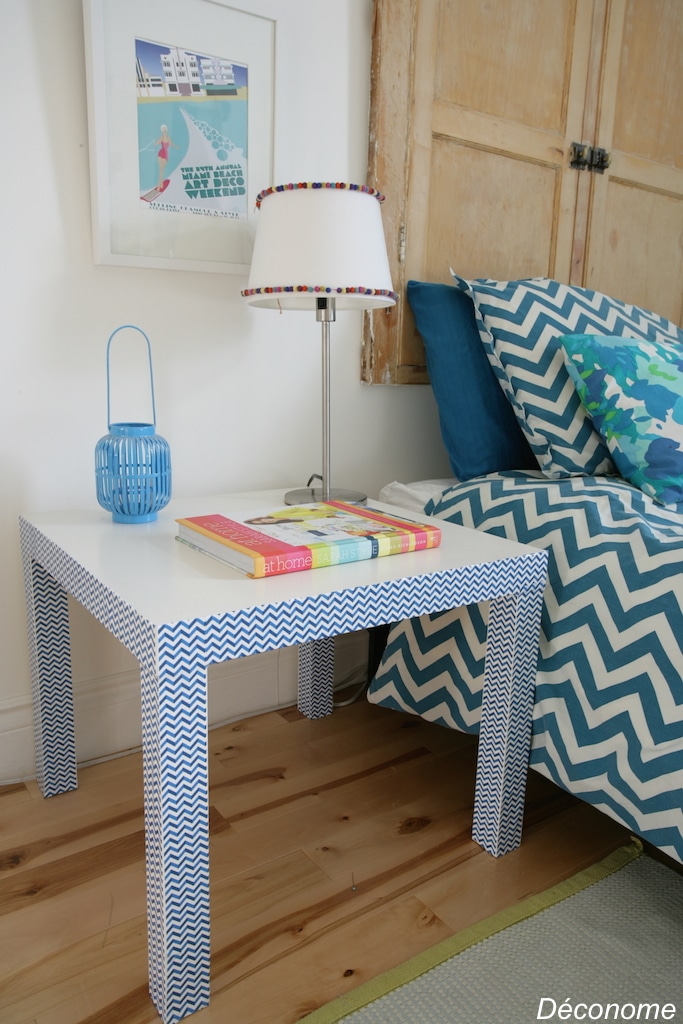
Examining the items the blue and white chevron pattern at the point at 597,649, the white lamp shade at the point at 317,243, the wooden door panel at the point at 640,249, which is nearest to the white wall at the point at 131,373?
the white lamp shade at the point at 317,243

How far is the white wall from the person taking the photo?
123 cm

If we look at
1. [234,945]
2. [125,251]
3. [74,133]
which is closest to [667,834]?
[234,945]

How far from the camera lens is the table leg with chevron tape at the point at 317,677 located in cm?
159

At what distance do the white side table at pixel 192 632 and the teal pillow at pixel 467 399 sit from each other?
0.30m

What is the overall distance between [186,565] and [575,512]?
0.62 metres

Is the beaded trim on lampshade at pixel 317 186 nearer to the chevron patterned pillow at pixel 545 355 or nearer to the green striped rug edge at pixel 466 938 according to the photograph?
the chevron patterned pillow at pixel 545 355

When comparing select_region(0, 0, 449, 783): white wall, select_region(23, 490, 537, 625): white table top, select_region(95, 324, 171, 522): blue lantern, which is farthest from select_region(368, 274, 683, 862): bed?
select_region(95, 324, 171, 522): blue lantern

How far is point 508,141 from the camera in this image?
1738 mm

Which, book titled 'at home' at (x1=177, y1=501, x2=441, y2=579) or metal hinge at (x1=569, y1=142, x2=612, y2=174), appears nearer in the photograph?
book titled 'at home' at (x1=177, y1=501, x2=441, y2=579)

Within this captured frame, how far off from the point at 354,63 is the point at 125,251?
653mm

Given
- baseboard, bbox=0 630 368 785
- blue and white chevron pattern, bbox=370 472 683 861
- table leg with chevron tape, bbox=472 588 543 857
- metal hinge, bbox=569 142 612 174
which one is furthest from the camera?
metal hinge, bbox=569 142 612 174

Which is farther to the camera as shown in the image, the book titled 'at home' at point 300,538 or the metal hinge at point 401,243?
the metal hinge at point 401,243

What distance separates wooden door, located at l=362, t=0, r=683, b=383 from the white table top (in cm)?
67

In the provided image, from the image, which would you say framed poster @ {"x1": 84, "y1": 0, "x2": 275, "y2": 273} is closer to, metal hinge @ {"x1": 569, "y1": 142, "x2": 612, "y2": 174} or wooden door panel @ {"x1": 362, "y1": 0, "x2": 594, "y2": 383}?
wooden door panel @ {"x1": 362, "y1": 0, "x2": 594, "y2": 383}
